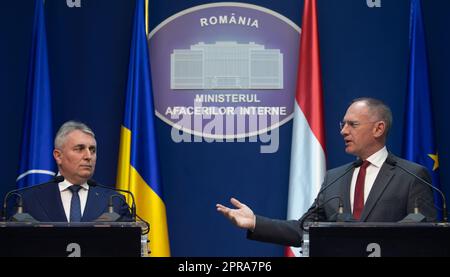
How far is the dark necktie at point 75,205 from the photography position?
5.17 m

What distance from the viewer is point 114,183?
670 centimetres

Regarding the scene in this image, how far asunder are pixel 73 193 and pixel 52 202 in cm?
16

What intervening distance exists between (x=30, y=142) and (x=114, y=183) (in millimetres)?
768

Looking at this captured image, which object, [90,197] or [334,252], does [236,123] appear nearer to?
[90,197]

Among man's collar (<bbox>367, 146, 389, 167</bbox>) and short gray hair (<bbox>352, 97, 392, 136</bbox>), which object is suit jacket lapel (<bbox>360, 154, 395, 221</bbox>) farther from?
short gray hair (<bbox>352, 97, 392, 136</bbox>)

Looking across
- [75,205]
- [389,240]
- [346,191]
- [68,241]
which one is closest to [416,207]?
[389,240]

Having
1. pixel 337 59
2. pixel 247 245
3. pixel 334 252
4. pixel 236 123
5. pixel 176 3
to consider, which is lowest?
pixel 247 245

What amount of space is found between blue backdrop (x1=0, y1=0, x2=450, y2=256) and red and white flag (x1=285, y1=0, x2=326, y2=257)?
0.25 meters

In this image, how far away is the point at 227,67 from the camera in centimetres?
676

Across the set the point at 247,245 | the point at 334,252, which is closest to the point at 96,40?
the point at 247,245

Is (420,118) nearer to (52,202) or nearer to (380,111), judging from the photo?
(380,111)

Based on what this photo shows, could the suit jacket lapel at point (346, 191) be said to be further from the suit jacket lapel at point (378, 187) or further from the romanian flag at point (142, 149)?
the romanian flag at point (142, 149)

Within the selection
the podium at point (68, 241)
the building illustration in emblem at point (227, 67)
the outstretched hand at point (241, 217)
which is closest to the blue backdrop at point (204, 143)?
the building illustration in emblem at point (227, 67)

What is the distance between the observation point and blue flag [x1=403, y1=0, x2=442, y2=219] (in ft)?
20.8
